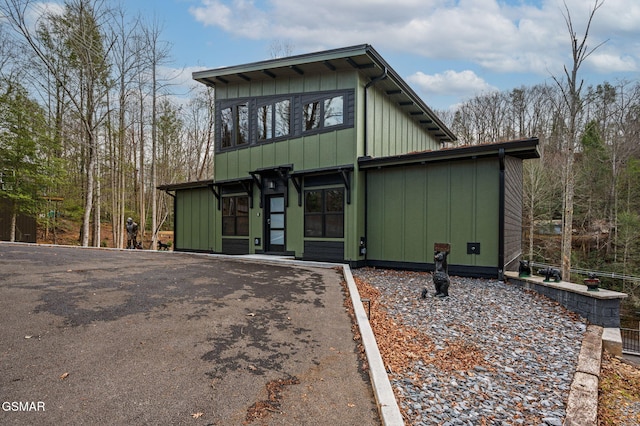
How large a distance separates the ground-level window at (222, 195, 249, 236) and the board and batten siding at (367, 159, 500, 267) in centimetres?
422

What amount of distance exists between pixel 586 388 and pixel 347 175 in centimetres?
632

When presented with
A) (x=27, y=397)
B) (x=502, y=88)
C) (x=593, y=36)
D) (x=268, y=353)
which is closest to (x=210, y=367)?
(x=268, y=353)

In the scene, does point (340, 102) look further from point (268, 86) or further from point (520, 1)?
point (520, 1)

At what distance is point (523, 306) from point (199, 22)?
1505cm

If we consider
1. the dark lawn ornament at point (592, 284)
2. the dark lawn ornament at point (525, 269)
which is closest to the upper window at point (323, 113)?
the dark lawn ornament at point (525, 269)

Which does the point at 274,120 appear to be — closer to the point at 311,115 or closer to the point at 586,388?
the point at 311,115

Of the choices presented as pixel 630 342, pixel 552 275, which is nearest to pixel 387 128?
pixel 552 275

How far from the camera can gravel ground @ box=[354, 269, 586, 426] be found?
256 centimetres

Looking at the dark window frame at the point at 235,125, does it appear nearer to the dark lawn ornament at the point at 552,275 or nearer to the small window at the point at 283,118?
the small window at the point at 283,118

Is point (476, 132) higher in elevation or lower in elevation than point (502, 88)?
lower

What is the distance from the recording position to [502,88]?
24297 millimetres

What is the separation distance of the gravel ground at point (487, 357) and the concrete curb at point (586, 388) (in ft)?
0.21

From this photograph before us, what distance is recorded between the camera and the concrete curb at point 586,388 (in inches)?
99.7

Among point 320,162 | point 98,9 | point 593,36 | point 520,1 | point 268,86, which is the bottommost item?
point 320,162
